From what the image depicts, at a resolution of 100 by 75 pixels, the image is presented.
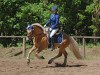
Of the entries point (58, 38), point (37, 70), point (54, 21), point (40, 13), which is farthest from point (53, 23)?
point (40, 13)

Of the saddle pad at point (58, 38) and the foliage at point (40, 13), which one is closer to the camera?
the saddle pad at point (58, 38)

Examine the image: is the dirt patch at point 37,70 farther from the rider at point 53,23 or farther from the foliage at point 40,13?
the foliage at point 40,13

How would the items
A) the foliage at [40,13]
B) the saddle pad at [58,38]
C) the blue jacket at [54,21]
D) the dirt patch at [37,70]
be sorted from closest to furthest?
1. the dirt patch at [37,70]
2. the blue jacket at [54,21]
3. the saddle pad at [58,38]
4. the foliage at [40,13]

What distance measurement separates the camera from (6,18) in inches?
1037

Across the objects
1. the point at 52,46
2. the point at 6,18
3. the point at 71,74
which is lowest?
the point at 71,74

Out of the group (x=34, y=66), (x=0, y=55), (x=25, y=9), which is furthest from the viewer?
(x=25, y=9)

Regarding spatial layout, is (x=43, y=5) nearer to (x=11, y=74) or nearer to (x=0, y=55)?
(x=0, y=55)

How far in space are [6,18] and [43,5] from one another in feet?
10.1

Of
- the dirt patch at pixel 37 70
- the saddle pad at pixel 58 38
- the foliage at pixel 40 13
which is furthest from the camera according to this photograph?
the foliage at pixel 40 13


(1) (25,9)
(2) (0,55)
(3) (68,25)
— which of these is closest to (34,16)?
(1) (25,9)

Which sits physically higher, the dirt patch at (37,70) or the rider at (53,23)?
the rider at (53,23)

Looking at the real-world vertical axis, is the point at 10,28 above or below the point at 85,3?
below

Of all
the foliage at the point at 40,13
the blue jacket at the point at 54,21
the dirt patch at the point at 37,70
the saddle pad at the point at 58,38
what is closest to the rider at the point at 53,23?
the blue jacket at the point at 54,21

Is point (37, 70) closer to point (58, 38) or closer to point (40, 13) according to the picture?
point (58, 38)
